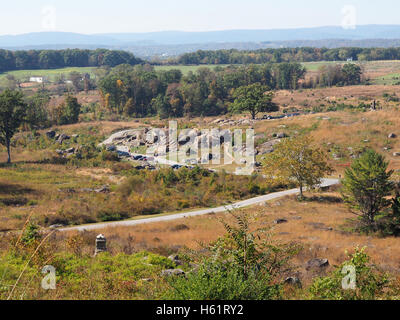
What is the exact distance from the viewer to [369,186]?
27.7 metres

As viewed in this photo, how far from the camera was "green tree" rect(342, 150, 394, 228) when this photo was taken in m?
27.4

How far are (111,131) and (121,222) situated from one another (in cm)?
4630

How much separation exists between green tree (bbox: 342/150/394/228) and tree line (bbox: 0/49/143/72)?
169m

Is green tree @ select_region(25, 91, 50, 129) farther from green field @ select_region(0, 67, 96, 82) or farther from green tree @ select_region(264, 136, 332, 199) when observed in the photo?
green field @ select_region(0, 67, 96, 82)

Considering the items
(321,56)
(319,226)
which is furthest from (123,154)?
(321,56)

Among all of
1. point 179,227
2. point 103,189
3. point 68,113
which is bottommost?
point 103,189

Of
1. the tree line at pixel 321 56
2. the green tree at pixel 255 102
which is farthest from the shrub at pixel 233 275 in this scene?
the tree line at pixel 321 56

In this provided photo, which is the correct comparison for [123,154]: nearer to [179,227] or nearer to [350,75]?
[179,227]

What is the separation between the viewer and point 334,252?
2112 centimetres

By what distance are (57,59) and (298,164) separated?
169088 millimetres

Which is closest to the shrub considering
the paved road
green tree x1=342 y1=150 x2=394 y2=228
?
the paved road

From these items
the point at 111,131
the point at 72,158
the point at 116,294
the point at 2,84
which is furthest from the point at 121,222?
the point at 2,84
